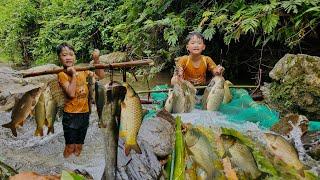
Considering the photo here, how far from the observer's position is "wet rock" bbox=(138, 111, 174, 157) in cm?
438

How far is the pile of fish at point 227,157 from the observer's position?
2.16 meters

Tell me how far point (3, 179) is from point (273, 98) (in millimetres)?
4808

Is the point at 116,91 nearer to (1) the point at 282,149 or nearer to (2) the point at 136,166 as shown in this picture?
(1) the point at 282,149

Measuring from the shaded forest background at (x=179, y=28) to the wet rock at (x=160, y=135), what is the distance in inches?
118

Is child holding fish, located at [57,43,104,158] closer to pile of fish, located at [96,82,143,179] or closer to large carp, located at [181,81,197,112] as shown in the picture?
pile of fish, located at [96,82,143,179]

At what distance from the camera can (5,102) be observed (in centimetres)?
823

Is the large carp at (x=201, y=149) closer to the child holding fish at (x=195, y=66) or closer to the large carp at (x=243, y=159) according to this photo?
the large carp at (x=243, y=159)

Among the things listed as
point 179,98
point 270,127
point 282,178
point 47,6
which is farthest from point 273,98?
point 47,6

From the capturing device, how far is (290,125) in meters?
4.98

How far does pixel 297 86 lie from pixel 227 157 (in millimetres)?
4724

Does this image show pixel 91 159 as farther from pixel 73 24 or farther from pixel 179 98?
pixel 73 24

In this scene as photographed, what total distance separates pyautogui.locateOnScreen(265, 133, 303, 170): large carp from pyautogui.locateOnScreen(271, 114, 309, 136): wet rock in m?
2.29

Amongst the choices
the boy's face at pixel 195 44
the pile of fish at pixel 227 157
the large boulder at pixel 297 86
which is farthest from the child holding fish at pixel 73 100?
the large boulder at pixel 297 86

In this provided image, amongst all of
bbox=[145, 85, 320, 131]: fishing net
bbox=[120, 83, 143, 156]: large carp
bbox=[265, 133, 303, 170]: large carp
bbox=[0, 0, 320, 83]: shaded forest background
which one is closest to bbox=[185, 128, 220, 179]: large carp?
bbox=[265, 133, 303, 170]: large carp
